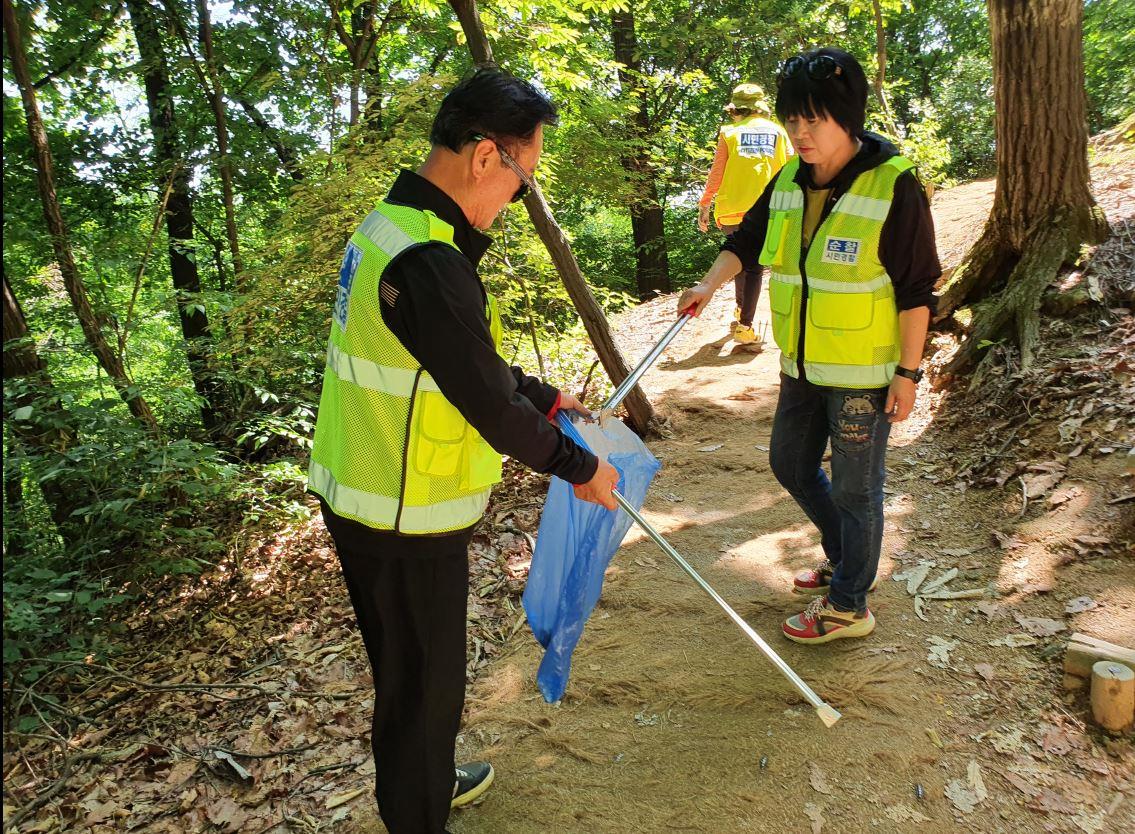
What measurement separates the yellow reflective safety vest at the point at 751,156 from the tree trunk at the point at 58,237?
476 cm

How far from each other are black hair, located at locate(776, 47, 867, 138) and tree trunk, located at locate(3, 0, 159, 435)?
189 inches

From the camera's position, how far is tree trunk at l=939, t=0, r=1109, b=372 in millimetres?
4363

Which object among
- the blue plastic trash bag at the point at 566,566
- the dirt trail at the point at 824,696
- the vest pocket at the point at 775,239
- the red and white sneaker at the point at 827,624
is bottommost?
the dirt trail at the point at 824,696

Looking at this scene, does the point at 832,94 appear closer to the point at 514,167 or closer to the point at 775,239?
the point at 775,239

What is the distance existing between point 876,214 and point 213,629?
409 centimetres

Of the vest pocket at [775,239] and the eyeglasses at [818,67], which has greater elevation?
the eyeglasses at [818,67]

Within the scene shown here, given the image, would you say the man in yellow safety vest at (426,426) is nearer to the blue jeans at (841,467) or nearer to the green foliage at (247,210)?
the blue jeans at (841,467)

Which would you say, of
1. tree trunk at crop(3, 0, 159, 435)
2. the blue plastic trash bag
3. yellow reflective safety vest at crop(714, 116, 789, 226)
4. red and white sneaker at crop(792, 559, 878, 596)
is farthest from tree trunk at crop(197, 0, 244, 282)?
red and white sneaker at crop(792, 559, 878, 596)

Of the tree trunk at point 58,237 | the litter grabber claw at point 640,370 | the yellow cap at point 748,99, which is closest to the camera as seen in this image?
the litter grabber claw at point 640,370

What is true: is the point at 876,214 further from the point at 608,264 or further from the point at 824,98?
the point at 608,264

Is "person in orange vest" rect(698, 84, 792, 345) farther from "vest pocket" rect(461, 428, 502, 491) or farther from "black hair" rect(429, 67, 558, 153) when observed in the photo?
"vest pocket" rect(461, 428, 502, 491)

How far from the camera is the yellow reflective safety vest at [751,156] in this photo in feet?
18.2

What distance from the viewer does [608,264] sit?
1498 cm

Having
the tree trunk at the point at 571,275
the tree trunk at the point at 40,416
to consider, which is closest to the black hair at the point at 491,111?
the tree trunk at the point at 571,275
